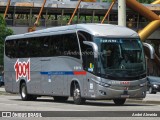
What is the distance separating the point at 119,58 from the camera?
24.4 meters

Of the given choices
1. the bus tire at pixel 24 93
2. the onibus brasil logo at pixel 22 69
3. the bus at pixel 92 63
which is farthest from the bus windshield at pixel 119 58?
the bus tire at pixel 24 93

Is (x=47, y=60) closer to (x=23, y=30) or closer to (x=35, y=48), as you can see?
(x=35, y=48)

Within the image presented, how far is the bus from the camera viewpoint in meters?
24.2

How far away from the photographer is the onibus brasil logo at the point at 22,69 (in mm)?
30578

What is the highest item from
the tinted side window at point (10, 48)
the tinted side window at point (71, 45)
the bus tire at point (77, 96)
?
the tinted side window at point (71, 45)

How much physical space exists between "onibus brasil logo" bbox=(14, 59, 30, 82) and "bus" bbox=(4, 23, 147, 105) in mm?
1545

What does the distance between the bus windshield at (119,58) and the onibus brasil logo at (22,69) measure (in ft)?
23.6

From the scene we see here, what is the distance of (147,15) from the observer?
245 ft

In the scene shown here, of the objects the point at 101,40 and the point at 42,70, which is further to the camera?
the point at 42,70

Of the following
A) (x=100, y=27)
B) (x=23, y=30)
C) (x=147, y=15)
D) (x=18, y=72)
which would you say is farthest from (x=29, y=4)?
(x=100, y=27)

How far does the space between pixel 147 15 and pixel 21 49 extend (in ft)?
148

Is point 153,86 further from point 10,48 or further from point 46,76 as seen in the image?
point 46,76

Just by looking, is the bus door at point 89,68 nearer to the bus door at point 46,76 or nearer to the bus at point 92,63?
the bus at point 92,63

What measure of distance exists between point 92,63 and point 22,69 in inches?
302
